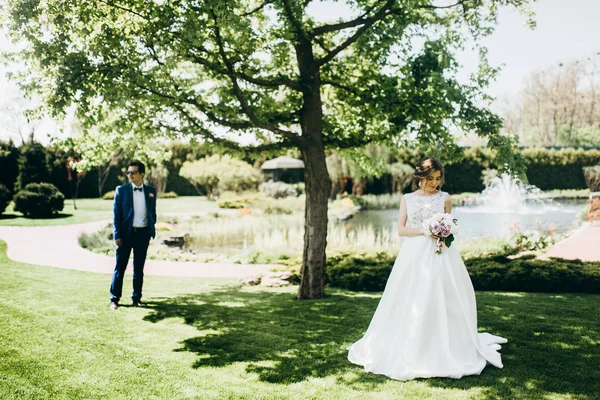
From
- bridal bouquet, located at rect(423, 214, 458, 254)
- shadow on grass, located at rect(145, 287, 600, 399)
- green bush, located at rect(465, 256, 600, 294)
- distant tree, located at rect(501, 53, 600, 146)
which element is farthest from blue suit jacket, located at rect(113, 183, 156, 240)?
distant tree, located at rect(501, 53, 600, 146)

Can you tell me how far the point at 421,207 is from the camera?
4.36m

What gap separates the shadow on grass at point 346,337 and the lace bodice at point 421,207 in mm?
1341

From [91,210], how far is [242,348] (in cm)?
1397

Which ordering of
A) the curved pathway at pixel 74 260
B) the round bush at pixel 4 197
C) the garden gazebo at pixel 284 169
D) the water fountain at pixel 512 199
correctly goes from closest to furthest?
the curved pathway at pixel 74 260 < the round bush at pixel 4 197 < the water fountain at pixel 512 199 < the garden gazebo at pixel 284 169

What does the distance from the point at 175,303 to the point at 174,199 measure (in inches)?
897

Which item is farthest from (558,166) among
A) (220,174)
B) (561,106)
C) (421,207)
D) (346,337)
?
(421,207)

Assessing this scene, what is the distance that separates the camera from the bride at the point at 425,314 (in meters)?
3.94

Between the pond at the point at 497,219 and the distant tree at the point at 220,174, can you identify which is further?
the distant tree at the point at 220,174

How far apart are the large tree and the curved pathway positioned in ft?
11.5

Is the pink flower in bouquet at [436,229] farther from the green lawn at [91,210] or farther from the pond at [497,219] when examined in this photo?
the pond at [497,219]

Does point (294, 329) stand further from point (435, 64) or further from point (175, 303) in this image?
point (435, 64)

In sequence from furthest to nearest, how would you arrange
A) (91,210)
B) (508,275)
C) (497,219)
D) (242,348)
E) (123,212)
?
(497,219)
(91,210)
(508,275)
(123,212)
(242,348)

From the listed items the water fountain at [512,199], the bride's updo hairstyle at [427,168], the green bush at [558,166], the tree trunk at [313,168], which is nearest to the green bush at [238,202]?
the water fountain at [512,199]

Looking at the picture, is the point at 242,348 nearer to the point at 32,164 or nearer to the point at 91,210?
the point at 32,164
